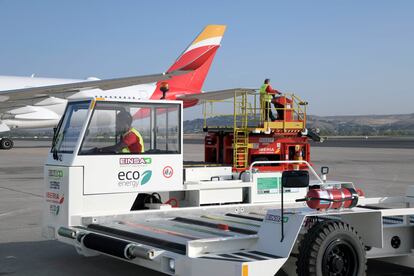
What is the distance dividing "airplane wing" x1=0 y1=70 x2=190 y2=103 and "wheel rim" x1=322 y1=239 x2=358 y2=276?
1680 centimetres

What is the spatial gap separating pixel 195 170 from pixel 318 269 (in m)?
3.21

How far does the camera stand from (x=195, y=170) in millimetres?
8125

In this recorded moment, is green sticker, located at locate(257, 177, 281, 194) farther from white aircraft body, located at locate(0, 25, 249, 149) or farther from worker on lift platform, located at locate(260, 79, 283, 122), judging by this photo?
white aircraft body, located at locate(0, 25, 249, 149)

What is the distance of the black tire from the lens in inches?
205

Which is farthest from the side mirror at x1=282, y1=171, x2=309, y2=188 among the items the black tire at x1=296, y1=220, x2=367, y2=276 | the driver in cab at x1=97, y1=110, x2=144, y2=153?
the driver in cab at x1=97, y1=110, x2=144, y2=153

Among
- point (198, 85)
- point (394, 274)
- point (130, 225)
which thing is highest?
point (198, 85)

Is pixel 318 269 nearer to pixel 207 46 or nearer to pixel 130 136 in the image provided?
pixel 130 136

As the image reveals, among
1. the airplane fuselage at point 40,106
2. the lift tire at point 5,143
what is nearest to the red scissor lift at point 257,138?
the airplane fuselage at point 40,106

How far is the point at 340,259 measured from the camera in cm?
542

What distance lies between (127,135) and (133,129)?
0.10m

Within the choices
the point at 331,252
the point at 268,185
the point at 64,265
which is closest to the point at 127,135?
the point at 64,265

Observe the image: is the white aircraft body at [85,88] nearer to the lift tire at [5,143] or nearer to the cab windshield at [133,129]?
the lift tire at [5,143]

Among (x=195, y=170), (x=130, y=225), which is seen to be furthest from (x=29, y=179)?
(x=130, y=225)

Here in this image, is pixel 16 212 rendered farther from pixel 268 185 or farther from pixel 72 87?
pixel 72 87
